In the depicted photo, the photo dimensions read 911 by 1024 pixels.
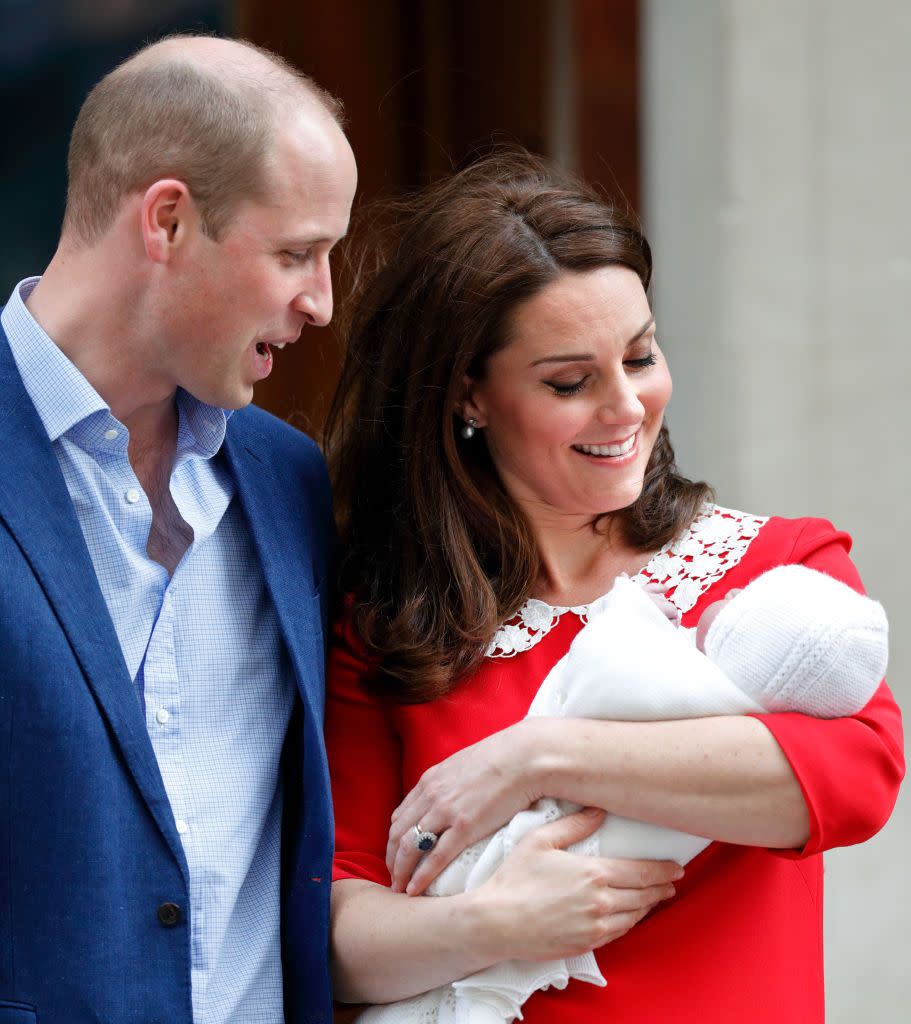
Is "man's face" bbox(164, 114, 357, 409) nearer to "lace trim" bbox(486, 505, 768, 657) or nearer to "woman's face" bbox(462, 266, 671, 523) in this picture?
"woman's face" bbox(462, 266, 671, 523)

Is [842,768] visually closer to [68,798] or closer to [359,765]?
[359,765]

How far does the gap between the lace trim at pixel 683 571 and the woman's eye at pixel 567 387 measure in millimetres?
266

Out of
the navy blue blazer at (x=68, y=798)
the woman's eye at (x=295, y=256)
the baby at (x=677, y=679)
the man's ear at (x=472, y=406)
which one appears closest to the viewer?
the navy blue blazer at (x=68, y=798)

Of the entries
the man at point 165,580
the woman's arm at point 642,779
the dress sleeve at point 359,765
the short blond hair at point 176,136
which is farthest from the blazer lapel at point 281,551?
the short blond hair at point 176,136

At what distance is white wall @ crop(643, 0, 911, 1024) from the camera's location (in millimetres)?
3080

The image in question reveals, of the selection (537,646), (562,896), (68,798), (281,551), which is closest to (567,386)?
(537,646)

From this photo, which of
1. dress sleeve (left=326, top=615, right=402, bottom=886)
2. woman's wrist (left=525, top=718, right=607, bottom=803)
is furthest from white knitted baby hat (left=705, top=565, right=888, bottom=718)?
dress sleeve (left=326, top=615, right=402, bottom=886)

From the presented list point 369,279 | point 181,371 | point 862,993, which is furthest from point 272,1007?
point 862,993

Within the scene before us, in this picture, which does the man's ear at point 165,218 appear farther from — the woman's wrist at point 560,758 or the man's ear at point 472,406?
the woman's wrist at point 560,758

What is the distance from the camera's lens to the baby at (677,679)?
169cm

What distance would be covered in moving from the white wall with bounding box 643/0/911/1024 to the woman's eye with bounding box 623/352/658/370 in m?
1.18

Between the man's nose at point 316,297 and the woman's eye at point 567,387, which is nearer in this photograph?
the man's nose at point 316,297

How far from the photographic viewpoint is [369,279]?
2.33 metres

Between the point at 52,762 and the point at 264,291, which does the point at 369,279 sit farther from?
the point at 52,762
